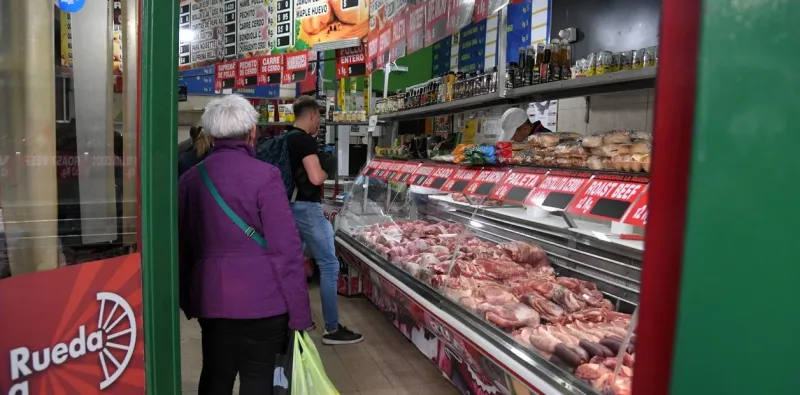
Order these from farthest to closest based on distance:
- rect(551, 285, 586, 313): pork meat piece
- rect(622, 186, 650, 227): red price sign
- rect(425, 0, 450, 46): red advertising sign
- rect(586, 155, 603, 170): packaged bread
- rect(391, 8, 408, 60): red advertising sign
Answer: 1. rect(391, 8, 408, 60): red advertising sign
2. rect(425, 0, 450, 46): red advertising sign
3. rect(551, 285, 586, 313): pork meat piece
4. rect(586, 155, 603, 170): packaged bread
5. rect(622, 186, 650, 227): red price sign

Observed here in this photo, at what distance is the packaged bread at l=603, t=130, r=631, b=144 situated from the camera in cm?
273

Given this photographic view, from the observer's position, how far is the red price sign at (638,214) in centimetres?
209

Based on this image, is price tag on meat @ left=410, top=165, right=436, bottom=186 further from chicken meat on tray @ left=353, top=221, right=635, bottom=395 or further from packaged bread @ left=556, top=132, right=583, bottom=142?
packaged bread @ left=556, top=132, right=583, bottom=142

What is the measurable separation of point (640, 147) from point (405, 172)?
2386 millimetres

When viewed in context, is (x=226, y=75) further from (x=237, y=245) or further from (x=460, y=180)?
(x=237, y=245)

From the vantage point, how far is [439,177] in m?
4.02

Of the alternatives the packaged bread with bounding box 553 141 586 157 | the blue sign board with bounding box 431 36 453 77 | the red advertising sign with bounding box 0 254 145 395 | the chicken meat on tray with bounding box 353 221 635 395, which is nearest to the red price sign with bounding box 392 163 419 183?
the chicken meat on tray with bounding box 353 221 635 395

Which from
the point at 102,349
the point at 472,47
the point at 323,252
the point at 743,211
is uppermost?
the point at 472,47

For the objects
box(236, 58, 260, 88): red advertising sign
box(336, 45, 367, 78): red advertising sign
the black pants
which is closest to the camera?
the black pants

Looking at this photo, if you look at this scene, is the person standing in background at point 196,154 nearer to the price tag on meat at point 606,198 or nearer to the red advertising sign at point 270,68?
the red advertising sign at point 270,68

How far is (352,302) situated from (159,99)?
4542mm

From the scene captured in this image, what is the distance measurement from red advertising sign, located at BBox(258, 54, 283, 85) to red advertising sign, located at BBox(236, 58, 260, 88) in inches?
4.9

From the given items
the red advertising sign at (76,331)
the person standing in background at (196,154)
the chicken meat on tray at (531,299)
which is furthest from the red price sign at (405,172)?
the red advertising sign at (76,331)

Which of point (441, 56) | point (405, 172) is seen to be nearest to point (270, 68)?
point (441, 56)
